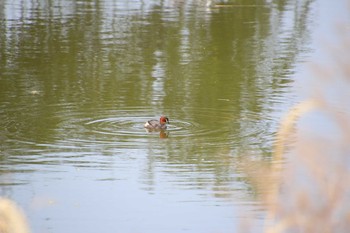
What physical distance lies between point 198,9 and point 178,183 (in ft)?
44.2

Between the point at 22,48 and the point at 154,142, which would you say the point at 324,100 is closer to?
the point at 154,142

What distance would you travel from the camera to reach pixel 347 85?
4355 mm

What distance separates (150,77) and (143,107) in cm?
180

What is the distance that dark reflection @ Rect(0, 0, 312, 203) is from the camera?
1089 centimetres

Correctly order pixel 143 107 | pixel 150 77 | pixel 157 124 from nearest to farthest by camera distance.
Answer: pixel 157 124 → pixel 143 107 → pixel 150 77

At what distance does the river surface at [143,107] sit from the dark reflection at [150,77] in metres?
0.03

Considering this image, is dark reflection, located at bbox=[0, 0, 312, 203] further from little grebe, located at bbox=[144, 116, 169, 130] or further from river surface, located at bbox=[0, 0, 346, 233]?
little grebe, located at bbox=[144, 116, 169, 130]

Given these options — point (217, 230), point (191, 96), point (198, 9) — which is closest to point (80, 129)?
point (191, 96)

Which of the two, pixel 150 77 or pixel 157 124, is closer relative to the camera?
pixel 157 124

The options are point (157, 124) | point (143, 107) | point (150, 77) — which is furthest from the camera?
point (150, 77)

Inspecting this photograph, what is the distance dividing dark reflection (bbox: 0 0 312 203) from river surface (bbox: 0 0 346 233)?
27 mm

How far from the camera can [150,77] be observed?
14602 mm

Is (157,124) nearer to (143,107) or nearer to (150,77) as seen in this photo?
(143,107)

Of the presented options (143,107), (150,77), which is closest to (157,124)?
(143,107)
